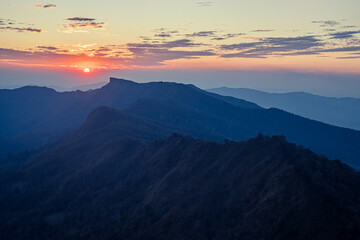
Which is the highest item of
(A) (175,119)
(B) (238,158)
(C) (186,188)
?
(B) (238,158)

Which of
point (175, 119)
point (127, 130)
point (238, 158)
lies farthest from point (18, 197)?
point (175, 119)

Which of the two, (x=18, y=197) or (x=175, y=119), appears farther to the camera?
(x=175, y=119)

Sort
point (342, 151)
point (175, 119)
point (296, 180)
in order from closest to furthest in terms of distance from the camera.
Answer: point (296, 180) < point (342, 151) < point (175, 119)

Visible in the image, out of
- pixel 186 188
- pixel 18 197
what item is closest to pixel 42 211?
pixel 18 197

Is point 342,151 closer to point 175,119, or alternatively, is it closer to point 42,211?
point 175,119

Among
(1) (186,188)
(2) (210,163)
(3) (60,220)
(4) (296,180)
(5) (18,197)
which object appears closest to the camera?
(4) (296,180)

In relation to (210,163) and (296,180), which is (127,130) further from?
(296,180)

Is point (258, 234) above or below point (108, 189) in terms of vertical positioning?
above
